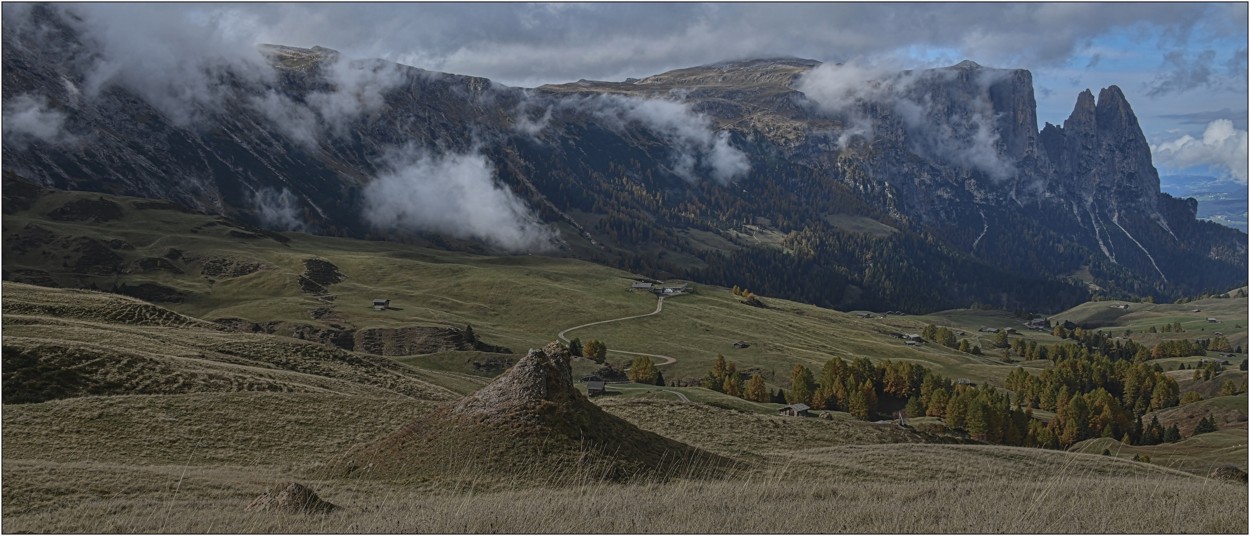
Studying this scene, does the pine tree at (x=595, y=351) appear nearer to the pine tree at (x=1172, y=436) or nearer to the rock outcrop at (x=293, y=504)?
the pine tree at (x=1172, y=436)

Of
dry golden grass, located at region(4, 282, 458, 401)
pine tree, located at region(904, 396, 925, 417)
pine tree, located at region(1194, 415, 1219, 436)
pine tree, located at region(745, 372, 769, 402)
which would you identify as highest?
dry golden grass, located at region(4, 282, 458, 401)

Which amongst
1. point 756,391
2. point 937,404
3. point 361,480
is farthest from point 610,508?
point 937,404

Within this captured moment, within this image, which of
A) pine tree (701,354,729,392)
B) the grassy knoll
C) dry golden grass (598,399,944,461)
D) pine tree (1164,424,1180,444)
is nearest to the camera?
dry golden grass (598,399,944,461)

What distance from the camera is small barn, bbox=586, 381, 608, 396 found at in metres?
121

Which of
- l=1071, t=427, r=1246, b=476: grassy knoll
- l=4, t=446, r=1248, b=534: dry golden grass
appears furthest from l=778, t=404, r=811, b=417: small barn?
l=4, t=446, r=1248, b=534: dry golden grass

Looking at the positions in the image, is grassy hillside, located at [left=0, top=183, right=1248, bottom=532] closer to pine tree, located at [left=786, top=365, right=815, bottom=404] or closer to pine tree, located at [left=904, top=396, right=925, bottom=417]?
pine tree, located at [left=904, top=396, right=925, bottom=417]

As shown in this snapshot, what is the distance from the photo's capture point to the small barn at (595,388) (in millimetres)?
120875

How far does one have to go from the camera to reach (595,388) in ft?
403

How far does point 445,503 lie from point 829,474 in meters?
18.9

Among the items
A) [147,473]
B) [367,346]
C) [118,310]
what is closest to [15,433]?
[147,473]

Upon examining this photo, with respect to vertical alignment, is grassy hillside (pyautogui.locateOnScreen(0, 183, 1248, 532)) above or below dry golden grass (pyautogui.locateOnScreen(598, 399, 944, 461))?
above

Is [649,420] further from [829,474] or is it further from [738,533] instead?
[738,533]

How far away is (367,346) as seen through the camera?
511ft

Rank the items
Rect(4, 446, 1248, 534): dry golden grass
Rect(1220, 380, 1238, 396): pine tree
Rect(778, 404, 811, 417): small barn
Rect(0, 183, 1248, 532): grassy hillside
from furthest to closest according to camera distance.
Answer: Rect(1220, 380, 1238, 396): pine tree
Rect(778, 404, 811, 417): small barn
Rect(0, 183, 1248, 532): grassy hillside
Rect(4, 446, 1248, 534): dry golden grass
